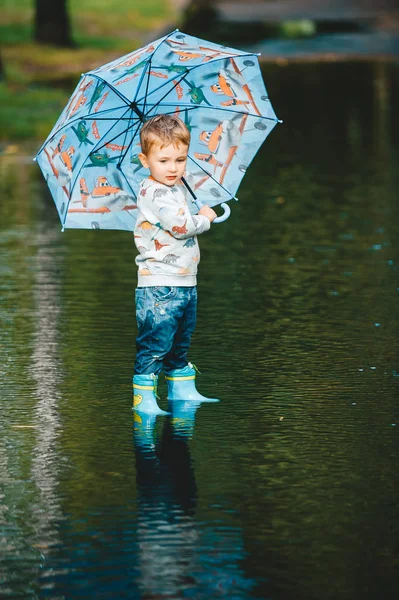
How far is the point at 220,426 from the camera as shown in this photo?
6.62 m

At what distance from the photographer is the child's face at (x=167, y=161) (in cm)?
661

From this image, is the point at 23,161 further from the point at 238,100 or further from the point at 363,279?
the point at 238,100

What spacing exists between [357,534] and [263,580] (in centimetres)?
56

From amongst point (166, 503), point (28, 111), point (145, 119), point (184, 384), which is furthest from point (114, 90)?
point (28, 111)

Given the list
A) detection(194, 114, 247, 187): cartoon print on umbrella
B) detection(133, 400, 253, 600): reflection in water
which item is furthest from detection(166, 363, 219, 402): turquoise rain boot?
detection(194, 114, 247, 187): cartoon print on umbrella

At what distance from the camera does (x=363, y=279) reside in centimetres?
1033

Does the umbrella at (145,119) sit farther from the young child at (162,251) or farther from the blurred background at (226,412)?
the blurred background at (226,412)

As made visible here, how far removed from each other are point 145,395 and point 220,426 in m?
0.43

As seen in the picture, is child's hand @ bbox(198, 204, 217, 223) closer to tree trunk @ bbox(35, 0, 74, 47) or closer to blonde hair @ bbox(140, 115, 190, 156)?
blonde hair @ bbox(140, 115, 190, 156)

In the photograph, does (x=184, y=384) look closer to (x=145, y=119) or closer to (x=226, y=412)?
(x=226, y=412)

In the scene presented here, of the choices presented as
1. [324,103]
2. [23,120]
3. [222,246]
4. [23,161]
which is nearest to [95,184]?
[222,246]

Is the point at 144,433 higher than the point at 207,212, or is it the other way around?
the point at 207,212

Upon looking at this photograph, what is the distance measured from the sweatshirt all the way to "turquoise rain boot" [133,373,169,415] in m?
0.43

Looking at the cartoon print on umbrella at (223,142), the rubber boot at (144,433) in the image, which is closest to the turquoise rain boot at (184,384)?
the rubber boot at (144,433)
